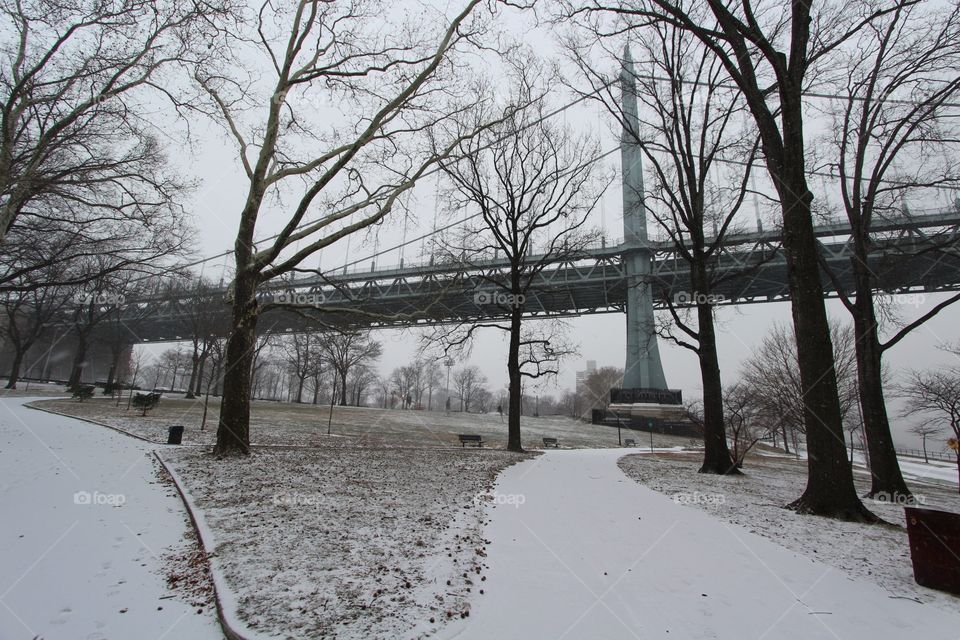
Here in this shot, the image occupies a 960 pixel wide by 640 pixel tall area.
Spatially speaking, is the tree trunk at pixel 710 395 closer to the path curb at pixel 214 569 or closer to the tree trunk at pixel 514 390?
the tree trunk at pixel 514 390

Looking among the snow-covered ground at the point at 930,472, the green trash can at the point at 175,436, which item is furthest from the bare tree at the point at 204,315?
the snow-covered ground at the point at 930,472

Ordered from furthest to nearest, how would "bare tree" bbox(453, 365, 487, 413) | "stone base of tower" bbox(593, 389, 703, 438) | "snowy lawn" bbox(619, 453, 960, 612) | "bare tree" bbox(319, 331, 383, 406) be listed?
"bare tree" bbox(453, 365, 487, 413) < "bare tree" bbox(319, 331, 383, 406) < "stone base of tower" bbox(593, 389, 703, 438) < "snowy lawn" bbox(619, 453, 960, 612)

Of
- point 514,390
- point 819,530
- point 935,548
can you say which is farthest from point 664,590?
point 514,390

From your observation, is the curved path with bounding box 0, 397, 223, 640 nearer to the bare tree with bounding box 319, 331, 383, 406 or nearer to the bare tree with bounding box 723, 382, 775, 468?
the bare tree with bounding box 723, 382, 775, 468

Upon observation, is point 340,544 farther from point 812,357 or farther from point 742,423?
point 742,423

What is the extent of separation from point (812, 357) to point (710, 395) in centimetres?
575

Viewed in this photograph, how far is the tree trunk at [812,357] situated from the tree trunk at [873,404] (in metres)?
4.51

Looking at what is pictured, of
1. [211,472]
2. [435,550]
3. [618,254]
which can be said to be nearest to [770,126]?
[435,550]

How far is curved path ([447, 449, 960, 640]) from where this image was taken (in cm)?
298

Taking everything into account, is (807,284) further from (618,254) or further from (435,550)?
(618,254)

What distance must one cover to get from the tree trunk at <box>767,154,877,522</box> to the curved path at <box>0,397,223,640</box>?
8304mm

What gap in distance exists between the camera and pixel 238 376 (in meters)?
9.70

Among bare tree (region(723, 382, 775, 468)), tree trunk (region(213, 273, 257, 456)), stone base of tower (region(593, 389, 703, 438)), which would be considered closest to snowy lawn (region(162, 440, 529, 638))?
tree trunk (region(213, 273, 257, 456))

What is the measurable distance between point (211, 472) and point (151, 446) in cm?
446
